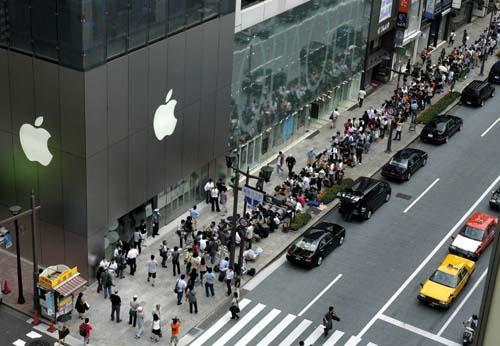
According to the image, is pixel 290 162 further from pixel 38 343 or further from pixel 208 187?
pixel 38 343

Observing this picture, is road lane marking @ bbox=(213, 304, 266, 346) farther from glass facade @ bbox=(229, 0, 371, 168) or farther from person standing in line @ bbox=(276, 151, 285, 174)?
person standing in line @ bbox=(276, 151, 285, 174)

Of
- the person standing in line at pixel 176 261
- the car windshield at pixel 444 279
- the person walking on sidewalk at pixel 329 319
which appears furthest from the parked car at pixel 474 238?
the person standing in line at pixel 176 261

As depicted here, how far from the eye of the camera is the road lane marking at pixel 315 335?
124 ft

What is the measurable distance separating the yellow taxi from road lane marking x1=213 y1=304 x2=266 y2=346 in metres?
7.73

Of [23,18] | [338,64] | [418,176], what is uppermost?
[23,18]

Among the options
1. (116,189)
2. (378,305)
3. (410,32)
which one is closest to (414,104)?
(410,32)

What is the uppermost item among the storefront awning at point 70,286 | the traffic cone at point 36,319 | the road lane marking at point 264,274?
the storefront awning at point 70,286

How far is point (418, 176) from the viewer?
177ft

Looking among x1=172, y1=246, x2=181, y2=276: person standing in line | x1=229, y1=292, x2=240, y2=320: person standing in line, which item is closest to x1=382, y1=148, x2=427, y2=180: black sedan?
x1=172, y1=246, x2=181, y2=276: person standing in line

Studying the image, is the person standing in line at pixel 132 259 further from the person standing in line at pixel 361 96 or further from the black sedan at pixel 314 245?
the person standing in line at pixel 361 96

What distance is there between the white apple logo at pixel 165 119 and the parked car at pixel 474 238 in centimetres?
1579

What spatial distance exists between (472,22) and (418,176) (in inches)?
1432

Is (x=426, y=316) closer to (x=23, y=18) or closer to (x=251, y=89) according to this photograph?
(x=251, y=89)

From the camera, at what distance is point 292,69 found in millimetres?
54406
